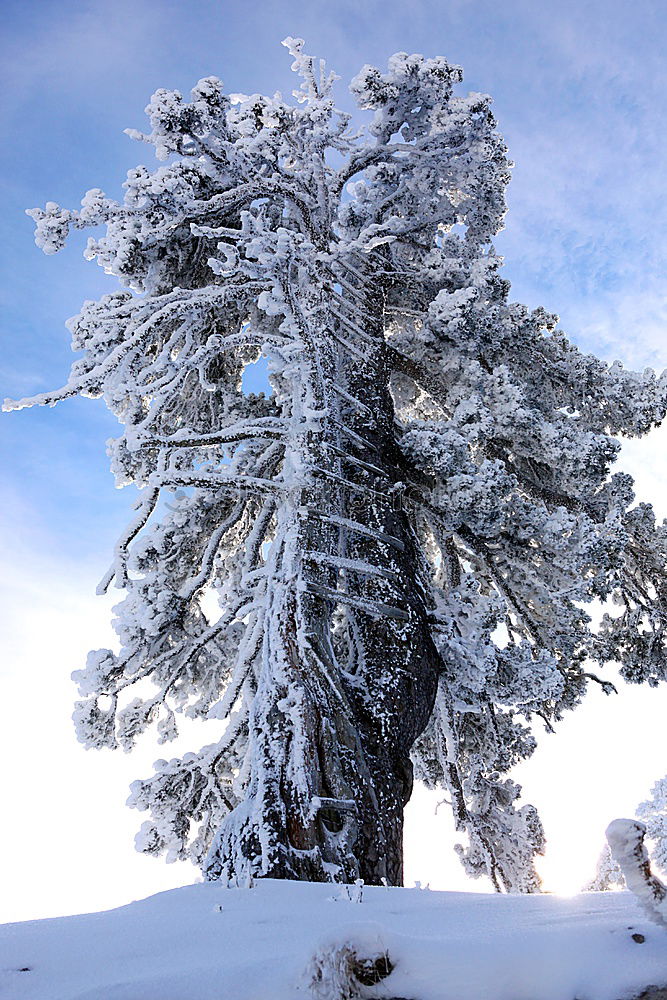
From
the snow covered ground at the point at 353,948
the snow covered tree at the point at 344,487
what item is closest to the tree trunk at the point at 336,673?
the snow covered tree at the point at 344,487

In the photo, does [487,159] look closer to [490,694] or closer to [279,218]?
[279,218]

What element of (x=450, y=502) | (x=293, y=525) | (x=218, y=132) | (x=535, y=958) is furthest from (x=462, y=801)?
(x=218, y=132)

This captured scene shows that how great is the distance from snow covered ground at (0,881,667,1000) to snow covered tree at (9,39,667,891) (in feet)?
7.22

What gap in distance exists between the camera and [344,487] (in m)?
6.90

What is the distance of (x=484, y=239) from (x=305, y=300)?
459 cm

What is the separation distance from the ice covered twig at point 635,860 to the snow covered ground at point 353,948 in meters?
0.19

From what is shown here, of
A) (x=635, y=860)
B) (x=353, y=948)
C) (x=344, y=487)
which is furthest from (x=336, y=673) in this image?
(x=635, y=860)

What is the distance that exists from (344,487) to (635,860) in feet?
18.0

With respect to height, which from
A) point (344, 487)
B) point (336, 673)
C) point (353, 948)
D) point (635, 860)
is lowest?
point (353, 948)

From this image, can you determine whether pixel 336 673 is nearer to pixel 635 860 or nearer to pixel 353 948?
pixel 353 948

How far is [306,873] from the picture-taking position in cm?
412

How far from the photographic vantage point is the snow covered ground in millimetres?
1562

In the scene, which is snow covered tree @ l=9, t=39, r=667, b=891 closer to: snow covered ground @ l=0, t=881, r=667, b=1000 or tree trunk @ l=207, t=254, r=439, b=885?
tree trunk @ l=207, t=254, r=439, b=885

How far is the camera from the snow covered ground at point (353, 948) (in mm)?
1562
